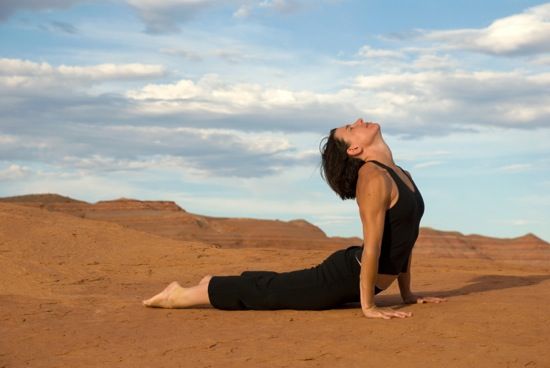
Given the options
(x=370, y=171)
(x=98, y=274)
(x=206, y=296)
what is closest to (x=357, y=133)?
(x=370, y=171)

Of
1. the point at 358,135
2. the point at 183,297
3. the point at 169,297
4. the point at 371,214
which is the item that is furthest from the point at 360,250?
the point at 169,297

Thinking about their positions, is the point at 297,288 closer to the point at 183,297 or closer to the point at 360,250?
the point at 360,250

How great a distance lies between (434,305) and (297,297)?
103cm

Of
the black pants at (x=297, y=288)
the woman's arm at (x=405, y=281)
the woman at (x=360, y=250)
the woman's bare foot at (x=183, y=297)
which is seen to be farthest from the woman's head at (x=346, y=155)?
the woman's bare foot at (x=183, y=297)

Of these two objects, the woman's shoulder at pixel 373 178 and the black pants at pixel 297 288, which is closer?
the woman's shoulder at pixel 373 178

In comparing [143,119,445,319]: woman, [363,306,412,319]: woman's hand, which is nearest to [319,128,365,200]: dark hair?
[143,119,445,319]: woman

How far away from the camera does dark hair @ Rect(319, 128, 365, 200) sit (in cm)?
505

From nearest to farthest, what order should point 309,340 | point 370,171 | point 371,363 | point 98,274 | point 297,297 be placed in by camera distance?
point 371,363, point 309,340, point 370,171, point 297,297, point 98,274

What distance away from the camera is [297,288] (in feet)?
17.5

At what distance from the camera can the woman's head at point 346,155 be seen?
5047 mm

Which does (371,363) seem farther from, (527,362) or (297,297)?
(297,297)

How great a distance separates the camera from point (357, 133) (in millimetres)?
5090

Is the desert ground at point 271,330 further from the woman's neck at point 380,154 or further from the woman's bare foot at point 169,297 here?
the woman's neck at point 380,154

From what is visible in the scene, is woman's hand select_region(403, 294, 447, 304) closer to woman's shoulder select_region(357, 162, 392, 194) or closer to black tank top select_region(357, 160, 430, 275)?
black tank top select_region(357, 160, 430, 275)
